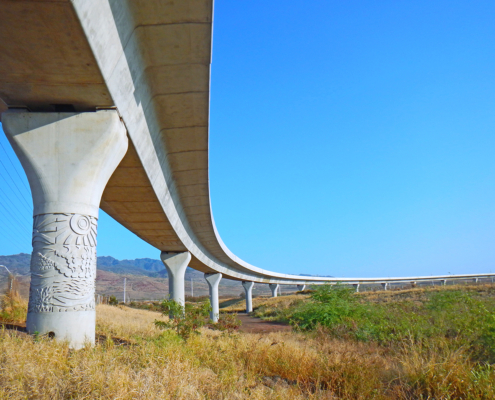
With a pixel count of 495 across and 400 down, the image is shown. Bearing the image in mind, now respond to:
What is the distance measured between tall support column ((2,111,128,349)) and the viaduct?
0.06 ft

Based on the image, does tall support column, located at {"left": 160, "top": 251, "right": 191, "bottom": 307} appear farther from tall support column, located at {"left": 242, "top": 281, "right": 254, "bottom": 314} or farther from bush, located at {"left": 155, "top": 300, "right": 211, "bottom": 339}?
tall support column, located at {"left": 242, "top": 281, "right": 254, "bottom": 314}

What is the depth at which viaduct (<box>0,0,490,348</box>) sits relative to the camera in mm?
5562

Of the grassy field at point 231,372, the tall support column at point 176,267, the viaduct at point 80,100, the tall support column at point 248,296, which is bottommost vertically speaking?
the tall support column at point 248,296

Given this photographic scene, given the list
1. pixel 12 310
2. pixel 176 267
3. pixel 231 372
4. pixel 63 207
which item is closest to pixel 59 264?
pixel 63 207

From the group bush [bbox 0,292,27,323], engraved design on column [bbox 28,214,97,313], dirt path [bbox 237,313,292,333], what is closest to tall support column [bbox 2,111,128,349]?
engraved design on column [bbox 28,214,97,313]

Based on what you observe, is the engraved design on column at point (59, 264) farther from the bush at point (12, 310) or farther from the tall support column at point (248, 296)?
the tall support column at point (248, 296)

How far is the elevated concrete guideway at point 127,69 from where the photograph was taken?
210 inches

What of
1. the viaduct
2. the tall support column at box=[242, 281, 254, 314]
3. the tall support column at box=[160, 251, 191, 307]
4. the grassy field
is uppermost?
the viaduct

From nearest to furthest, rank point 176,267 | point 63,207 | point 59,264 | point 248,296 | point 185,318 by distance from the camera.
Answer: point 59,264, point 63,207, point 185,318, point 176,267, point 248,296

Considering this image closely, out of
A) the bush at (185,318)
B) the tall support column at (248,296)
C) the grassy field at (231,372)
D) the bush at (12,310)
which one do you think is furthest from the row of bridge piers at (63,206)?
the tall support column at (248,296)

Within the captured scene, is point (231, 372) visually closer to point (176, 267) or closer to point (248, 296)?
point (176, 267)

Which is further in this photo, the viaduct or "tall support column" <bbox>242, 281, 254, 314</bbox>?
"tall support column" <bbox>242, 281, 254, 314</bbox>

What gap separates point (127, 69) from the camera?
7188mm

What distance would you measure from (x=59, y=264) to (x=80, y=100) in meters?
3.03
